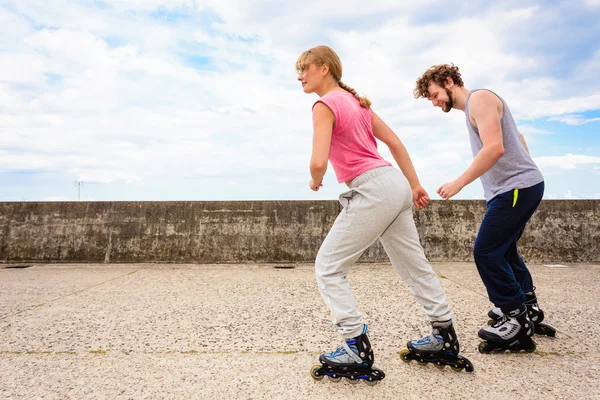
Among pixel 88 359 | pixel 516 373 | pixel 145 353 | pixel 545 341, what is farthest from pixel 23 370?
pixel 545 341

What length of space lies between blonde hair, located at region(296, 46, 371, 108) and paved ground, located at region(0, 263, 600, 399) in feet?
4.81

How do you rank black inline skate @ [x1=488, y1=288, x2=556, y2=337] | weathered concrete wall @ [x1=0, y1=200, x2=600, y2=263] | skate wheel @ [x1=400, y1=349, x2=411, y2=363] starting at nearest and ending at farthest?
skate wheel @ [x1=400, y1=349, x2=411, y2=363] < black inline skate @ [x1=488, y1=288, x2=556, y2=337] < weathered concrete wall @ [x1=0, y1=200, x2=600, y2=263]

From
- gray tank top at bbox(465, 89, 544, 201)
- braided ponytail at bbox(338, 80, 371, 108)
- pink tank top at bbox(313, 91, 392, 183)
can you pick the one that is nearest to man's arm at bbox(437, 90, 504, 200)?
gray tank top at bbox(465, 89, 544, 201)

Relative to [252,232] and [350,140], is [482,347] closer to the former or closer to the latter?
[350,140]

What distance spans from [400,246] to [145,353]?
1606 millimetres

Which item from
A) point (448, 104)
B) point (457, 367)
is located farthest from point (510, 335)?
point (448, 104)

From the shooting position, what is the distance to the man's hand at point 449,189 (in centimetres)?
207

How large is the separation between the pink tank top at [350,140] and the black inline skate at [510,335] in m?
1.23

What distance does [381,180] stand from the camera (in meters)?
1.95

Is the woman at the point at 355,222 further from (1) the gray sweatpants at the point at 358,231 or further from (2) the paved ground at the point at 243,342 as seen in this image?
(2) the paved ground at the point at 243,342

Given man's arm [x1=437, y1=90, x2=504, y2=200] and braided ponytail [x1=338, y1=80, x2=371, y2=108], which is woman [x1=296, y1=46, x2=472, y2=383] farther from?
man's arm [x1=437, y1=90, x2=504, y2=200]

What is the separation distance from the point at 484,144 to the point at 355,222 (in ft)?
2.89

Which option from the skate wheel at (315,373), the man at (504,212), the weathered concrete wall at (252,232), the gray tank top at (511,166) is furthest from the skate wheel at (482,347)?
the weathered concrete wall at (252,232)

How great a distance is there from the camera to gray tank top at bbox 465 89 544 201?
7.59ft
